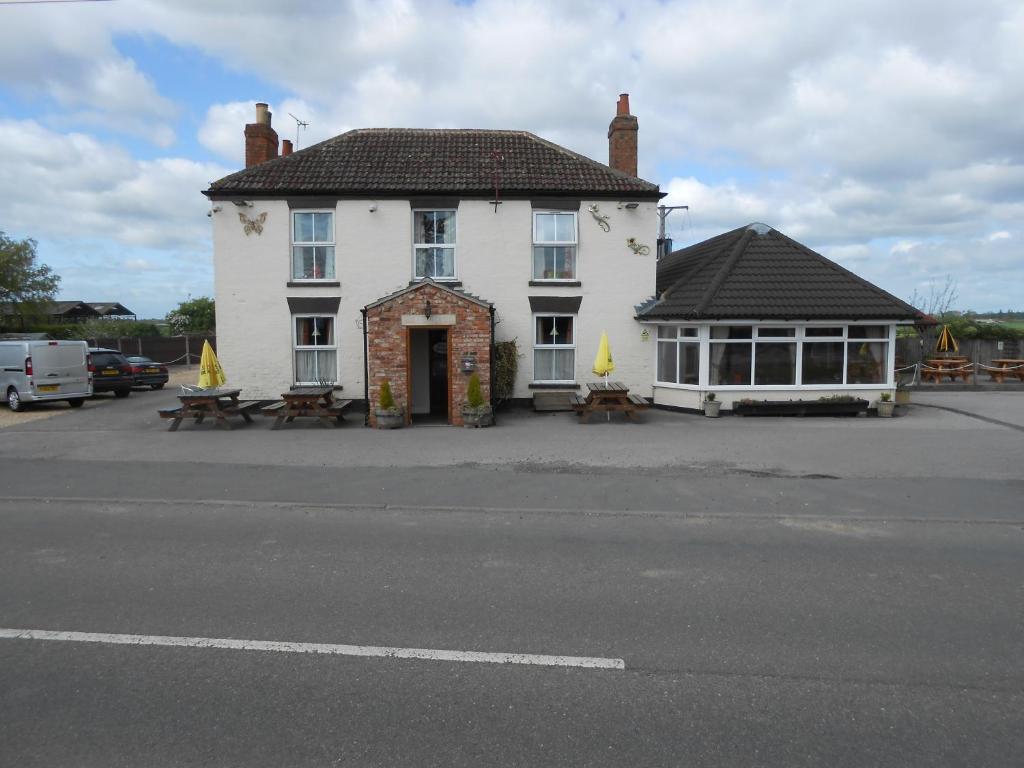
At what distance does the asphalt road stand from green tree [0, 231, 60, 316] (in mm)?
38934

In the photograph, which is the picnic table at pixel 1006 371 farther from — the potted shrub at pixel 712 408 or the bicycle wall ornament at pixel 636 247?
the bicycle wall ornament at pixel 636 247

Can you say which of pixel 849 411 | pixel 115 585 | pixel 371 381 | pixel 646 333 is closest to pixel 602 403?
pixel 646 333

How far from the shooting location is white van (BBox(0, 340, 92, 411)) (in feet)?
55.3

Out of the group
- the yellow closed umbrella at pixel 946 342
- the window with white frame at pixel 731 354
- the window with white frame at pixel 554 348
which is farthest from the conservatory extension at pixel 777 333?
the yellow closed umbrella at pixel 946 342

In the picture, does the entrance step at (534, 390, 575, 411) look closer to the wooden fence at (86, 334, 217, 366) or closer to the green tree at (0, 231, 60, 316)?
the wooden fence at (86, 334, 217, 366)

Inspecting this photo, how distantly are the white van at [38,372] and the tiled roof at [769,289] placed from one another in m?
14.9

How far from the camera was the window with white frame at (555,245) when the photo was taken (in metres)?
16.7

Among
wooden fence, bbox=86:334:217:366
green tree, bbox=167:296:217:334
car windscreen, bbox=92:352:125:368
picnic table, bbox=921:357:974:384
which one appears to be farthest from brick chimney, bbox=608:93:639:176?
green tree, bbox=167:296:217:334

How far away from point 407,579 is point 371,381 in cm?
924

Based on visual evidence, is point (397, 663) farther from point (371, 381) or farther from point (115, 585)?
point (371, 381)

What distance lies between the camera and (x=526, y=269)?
54.7 feet

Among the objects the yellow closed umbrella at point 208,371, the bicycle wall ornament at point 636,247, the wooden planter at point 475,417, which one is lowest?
the wooden planter at point 475,417

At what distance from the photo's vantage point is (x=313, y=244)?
54.1 feet

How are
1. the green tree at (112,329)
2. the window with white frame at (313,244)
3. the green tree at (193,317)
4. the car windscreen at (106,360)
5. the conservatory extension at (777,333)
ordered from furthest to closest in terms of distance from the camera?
the green tree at (193,317)
the green tree at (112,329)
the car windscreen at (106,360)
the window with white frame at (313,244)
the conservatory extension at (777,333)
